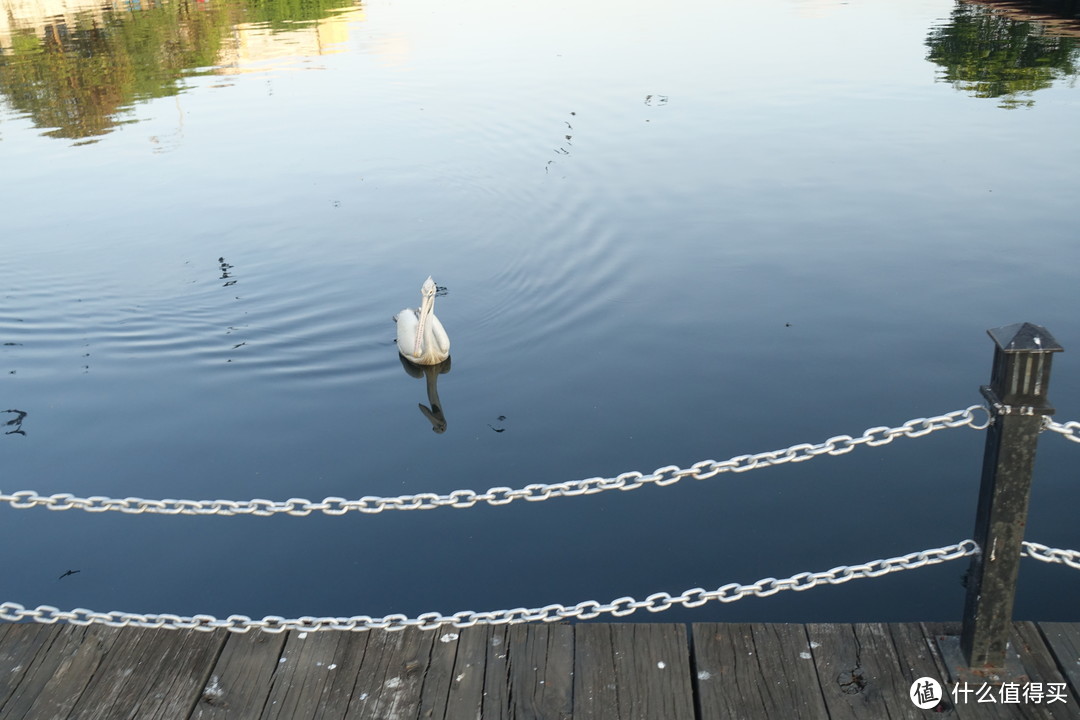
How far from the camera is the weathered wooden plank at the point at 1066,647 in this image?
3771mm

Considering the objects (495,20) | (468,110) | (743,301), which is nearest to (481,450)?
(743,301)

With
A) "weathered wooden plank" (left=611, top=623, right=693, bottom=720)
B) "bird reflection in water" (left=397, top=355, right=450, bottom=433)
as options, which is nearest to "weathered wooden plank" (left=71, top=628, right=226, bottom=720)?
"weathered wooden plank" (left=611, top=623, right=693, bottom=720)

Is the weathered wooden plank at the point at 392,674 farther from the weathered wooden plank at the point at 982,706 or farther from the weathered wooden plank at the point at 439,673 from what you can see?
the weathered wooden plank at the point at 982,706

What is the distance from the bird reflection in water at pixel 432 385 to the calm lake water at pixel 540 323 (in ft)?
0.43

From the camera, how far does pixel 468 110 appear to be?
19672 mm

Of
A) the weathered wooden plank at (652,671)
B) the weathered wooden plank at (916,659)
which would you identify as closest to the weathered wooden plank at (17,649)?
the weathered wooden plank at (652,671)

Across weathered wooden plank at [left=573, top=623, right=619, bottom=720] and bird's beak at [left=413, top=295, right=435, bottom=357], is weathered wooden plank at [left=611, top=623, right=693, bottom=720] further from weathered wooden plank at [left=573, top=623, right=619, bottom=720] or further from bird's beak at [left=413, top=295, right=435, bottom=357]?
bird's beak at [left=413, top=295, right=435, bottom=357]

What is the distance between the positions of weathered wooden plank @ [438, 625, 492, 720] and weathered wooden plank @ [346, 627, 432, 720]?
13 cm

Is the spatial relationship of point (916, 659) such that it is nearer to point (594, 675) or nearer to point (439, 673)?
point (594, 675)

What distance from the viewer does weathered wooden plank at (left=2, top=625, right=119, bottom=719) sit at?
3938 mm

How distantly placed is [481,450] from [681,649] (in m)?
4.17

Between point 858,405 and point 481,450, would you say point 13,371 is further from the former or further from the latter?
point 858,405
